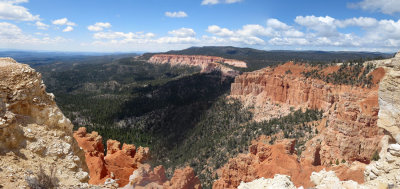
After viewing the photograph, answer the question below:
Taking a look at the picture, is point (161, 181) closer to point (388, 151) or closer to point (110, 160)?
point (110, 160)

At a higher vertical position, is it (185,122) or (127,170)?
(127,170)

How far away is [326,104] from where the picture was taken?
40312 millimetres

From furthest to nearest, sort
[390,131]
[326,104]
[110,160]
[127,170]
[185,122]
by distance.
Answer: [185,122] → [326,104] → [110,160] → [127,170] → [390,131]

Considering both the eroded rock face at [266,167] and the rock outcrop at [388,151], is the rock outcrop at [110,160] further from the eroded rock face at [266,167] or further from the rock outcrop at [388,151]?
the rock outcrop at [388,151]

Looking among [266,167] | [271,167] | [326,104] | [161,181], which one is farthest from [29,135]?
[326,104]

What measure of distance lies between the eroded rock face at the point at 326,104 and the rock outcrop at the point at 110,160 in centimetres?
1731

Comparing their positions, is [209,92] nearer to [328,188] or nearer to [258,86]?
[258,86]

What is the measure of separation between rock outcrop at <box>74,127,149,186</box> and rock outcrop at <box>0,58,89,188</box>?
1087 centimetres

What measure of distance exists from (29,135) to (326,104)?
4244cm

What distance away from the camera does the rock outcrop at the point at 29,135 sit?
300 inches

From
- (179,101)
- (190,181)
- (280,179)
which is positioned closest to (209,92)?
(179,101)

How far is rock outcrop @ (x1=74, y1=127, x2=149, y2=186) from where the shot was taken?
800 inches

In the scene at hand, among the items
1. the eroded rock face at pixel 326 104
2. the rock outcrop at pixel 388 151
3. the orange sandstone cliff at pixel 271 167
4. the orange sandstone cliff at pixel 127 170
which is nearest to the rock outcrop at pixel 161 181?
the orange sandstone cliff at pixel 127 170

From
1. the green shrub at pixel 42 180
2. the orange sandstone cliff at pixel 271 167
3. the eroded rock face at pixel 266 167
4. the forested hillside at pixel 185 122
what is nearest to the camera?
the green shrub at pixel 42 180
